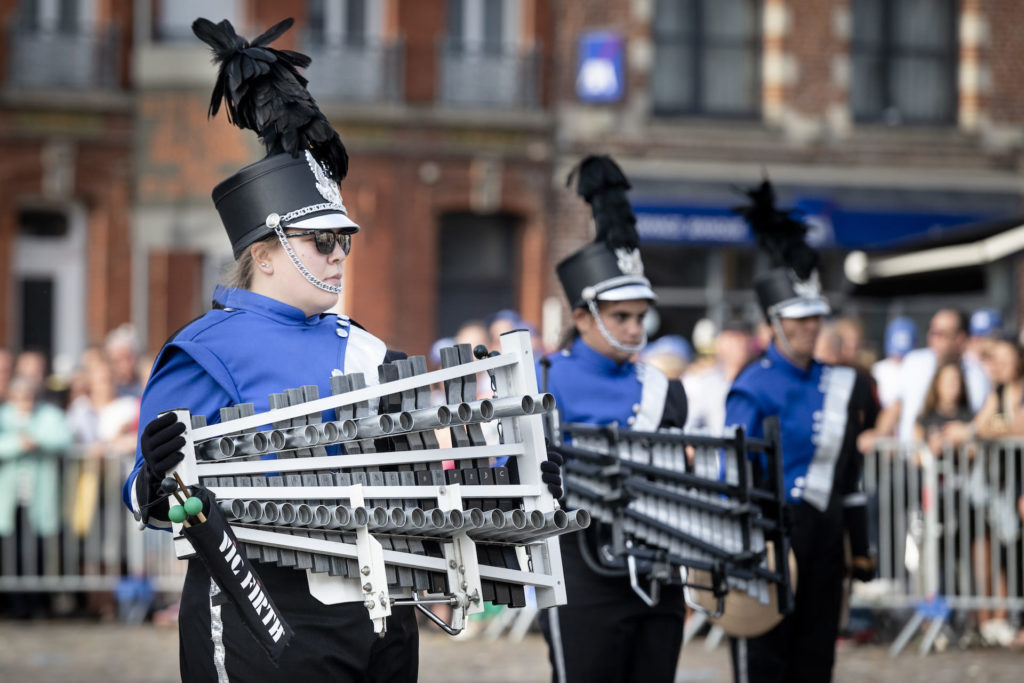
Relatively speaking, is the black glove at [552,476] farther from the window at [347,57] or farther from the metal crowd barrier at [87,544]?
the window at [347,57]

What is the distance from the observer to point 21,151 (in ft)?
68.6

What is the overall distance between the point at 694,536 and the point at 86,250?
17.2m

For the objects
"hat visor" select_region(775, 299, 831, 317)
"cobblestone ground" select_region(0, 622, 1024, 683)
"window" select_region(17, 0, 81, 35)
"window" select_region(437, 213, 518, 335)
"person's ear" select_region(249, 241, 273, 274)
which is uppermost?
"window" select_region(17, 0, 81, 35)

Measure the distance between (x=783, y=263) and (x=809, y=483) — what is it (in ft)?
3.84

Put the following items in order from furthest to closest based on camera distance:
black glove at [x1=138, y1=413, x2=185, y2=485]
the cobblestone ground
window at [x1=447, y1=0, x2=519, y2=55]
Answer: window at [x1=447, y1=0, x2=519, y2=55] → the cobblestone ground → black glove at [x1=138, y1=413, x2=185, y2=485]

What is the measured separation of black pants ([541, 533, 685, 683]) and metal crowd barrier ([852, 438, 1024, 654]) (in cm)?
561

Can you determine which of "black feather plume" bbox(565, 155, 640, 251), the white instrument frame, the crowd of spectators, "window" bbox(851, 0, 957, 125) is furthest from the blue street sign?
the white instrument frame

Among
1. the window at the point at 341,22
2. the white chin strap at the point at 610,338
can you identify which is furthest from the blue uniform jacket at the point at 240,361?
the window at the point at 341,22

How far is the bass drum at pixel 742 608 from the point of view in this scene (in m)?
6.04

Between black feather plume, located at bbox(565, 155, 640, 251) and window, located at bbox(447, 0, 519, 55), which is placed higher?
window, located at bbox(447, 0, 519, 55)

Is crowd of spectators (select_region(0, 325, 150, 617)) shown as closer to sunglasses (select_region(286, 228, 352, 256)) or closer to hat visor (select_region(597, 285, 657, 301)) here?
hat visor (select_region(597, 285, 657, 301))

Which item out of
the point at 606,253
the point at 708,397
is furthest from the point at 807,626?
the point at 708,397

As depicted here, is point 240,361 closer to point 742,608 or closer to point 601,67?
point 742,608

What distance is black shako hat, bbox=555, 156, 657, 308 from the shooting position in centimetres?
616
